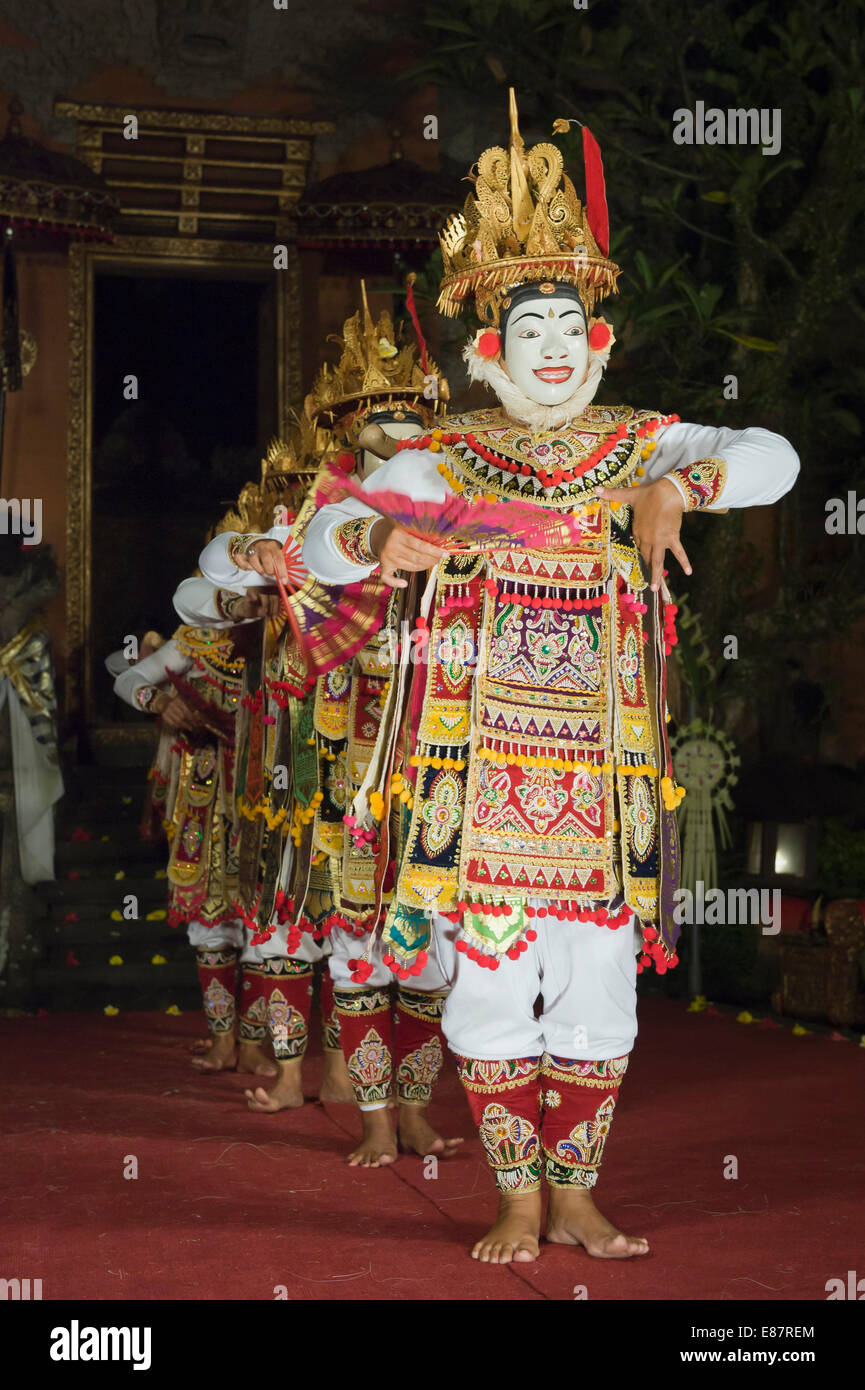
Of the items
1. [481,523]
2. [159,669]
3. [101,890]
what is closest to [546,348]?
[481,523]

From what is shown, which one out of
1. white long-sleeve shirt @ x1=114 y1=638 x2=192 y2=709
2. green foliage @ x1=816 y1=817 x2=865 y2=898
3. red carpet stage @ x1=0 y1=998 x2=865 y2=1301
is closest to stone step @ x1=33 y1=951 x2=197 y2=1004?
red carpet stage @ x1=0 y1=998 x2=865 y2=1301

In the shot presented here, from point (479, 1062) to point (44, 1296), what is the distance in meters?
0.79

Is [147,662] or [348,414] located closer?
[348,414]

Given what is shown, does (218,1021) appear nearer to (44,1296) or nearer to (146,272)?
(44,1296)

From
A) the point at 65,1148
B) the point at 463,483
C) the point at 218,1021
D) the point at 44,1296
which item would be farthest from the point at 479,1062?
the point at 218,1021

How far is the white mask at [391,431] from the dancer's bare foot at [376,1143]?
1.53 m

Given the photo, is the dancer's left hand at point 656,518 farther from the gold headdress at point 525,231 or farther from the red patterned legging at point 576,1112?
the red patterned legging at point 576,1112

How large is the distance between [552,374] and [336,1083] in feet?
7.46

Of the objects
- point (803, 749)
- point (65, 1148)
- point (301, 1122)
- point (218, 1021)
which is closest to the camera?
point (65, 1148)

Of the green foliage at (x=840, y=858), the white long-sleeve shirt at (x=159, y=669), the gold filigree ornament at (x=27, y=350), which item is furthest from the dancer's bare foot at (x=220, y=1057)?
the gold filigree ornament at (x=27, y=350)

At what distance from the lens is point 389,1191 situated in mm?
3293

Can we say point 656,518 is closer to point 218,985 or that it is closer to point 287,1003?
point 287,1003

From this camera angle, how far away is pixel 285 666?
13.7 feet

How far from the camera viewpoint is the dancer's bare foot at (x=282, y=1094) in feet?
13.9
